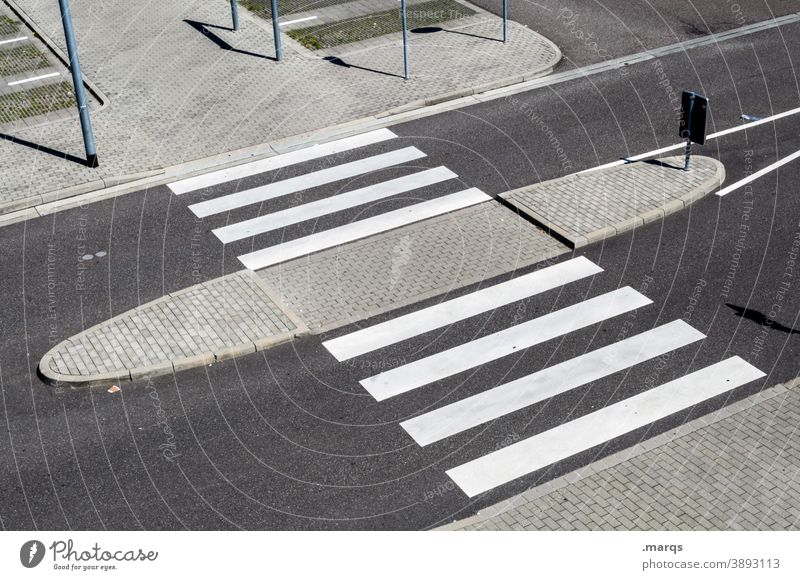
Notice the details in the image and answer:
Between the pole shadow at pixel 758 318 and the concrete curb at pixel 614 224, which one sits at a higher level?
the concrete curb at pixel 614 224

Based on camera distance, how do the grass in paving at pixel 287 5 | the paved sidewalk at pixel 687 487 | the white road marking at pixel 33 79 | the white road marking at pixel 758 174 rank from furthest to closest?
the grass in paving at pixel 287 5, the white road marking at pixel 33 79, the white road marking at pixel 758 174, the paved sidewalk at pixel 687 487

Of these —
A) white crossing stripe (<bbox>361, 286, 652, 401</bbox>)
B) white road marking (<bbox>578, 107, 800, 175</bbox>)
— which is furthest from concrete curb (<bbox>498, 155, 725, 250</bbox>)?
white crossing stripe (<bbox>361, 286, 652, 401</bbox>)

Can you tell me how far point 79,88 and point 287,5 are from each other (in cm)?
879

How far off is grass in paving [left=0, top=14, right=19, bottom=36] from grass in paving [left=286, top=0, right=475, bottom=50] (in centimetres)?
666

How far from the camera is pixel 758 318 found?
15.4 metres

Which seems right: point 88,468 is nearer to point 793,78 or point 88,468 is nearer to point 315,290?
point 315,290

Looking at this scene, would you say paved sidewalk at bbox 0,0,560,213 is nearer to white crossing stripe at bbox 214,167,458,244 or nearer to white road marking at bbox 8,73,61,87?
white road marking at bbox 8,73,61,87

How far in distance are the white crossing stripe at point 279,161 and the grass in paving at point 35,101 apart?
178 inches

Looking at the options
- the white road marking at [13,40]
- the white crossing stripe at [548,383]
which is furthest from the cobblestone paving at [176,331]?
the white road marking at [13,40]

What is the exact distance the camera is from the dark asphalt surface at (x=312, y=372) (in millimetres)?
12664

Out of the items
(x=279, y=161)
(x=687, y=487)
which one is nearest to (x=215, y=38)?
(x=279, y=161)

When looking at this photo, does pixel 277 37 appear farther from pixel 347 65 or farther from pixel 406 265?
pixel 406 265

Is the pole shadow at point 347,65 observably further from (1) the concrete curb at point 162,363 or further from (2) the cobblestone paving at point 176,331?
(1) the concrete curb at point 162,363

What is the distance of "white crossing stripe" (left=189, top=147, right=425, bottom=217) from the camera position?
18.9 meters
